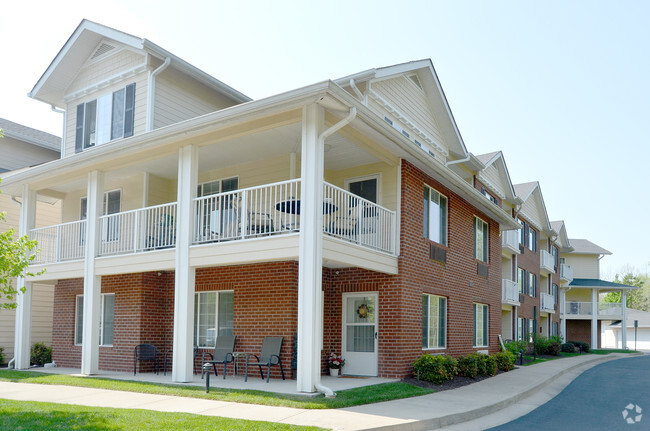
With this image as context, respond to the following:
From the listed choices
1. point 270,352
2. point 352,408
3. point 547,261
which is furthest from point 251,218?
point 547,261

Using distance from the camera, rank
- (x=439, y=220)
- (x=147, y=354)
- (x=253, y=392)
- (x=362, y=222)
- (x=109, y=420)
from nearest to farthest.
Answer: (x=109, y=420) → (x=253, y=392) → (x=362, y=222) → (x=147, y=354) → (x=439, y=220)

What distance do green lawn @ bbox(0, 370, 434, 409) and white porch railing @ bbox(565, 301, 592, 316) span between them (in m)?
36.9

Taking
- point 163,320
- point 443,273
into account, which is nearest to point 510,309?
point 443,273

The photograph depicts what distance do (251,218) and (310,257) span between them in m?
2.80

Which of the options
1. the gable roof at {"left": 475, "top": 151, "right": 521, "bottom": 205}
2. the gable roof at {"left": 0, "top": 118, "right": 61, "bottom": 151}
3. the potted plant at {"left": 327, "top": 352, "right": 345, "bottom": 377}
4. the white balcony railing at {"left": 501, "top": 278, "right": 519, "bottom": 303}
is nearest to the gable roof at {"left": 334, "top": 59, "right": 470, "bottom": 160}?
the gable roof at {"left": 475, "top": 151, "right": 521, "bottom": 205}

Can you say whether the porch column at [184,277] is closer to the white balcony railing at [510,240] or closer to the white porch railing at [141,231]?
the white porch railing at [141,231]

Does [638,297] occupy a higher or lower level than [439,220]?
lower

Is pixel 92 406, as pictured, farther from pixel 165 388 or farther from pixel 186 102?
pixel 186 102

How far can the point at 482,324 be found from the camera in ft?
65.6

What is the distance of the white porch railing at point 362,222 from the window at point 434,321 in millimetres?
2486

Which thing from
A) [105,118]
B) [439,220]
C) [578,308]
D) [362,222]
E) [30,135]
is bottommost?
[578,308]

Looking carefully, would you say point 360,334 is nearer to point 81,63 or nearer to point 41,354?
point 41,354

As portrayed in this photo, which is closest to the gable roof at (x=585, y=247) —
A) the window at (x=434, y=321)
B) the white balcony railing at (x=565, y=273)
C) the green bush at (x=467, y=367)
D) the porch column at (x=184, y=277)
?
the white balcony railing at (x=565, y=273)

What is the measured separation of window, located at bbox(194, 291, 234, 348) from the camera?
14.9 metres
